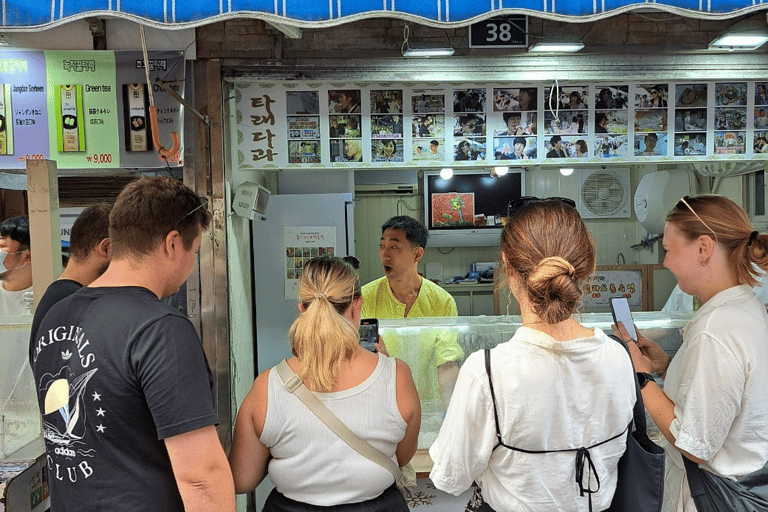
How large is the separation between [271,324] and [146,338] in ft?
9.37

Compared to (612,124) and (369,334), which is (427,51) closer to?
(612,124)

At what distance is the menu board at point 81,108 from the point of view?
297cm

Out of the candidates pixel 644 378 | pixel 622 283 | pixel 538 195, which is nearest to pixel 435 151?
pixel 644 378

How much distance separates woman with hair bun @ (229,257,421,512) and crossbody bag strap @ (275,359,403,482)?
12mm

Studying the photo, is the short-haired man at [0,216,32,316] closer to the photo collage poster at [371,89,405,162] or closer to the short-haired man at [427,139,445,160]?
the photo collage poster at [371,89,405,162]

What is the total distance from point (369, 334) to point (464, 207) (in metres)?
4.56

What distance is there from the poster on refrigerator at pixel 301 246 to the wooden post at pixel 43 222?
225 centimetres

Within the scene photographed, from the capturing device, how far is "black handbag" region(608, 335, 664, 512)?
1.61 metres

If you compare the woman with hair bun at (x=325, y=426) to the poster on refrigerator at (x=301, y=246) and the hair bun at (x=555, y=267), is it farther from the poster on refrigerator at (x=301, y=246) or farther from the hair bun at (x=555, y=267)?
the poster on refrigerator at (x=301, y=246)

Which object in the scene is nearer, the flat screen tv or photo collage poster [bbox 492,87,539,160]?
photo collage poster [bbox 492,87,539,160]

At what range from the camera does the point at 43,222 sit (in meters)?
2.03

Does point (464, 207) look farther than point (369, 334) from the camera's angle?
Yes

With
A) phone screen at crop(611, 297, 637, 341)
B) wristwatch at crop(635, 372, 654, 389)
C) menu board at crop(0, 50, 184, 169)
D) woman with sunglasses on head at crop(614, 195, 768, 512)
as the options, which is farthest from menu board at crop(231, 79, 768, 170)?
wristwatch at crop(635, 372, 654, 389)

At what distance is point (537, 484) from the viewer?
1521mm
